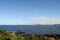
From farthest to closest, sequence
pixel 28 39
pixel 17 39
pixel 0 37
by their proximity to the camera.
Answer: pixel 28 39 → pixel 17 39 → pixel 0 37

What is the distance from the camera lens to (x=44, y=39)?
66.6 ft

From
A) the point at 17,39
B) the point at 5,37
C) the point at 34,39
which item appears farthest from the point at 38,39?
the point at 5,37

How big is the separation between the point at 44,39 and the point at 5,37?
443 cm

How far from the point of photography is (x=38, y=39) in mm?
19422

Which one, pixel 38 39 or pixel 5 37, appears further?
pixel 38 39

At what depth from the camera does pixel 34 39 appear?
19.3 meters

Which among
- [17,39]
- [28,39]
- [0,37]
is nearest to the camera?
[0,37]

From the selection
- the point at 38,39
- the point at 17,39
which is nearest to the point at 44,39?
the point at 38,39

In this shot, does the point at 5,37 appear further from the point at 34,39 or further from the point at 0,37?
the point at 34,39

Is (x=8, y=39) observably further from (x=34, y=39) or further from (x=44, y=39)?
(x=44, y=39)

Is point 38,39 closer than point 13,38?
No

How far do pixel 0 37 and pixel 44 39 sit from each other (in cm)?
508

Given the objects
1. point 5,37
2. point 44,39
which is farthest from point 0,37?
point 44,39

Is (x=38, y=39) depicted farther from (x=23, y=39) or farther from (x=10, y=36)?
(x=10, y=36)
